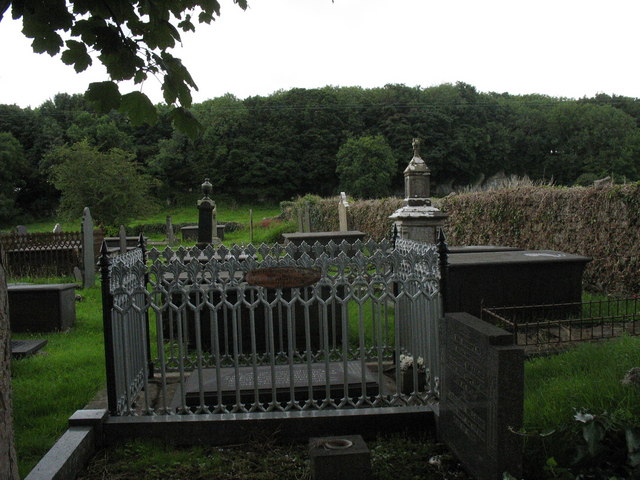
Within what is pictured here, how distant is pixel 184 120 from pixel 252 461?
2427 mm

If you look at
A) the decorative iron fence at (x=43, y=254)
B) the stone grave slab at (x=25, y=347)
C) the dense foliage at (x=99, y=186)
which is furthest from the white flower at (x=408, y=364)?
the dense foliage at (x=99, y=186)

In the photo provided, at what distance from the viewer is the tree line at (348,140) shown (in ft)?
198

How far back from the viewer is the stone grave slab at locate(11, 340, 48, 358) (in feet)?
22.8

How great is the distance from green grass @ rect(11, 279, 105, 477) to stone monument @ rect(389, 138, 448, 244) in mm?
5640

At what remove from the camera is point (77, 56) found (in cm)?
303

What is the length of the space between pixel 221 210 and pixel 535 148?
39047 mm

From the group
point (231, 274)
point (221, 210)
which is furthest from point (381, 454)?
point (221, 210)

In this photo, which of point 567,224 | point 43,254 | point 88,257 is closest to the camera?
point 567,224

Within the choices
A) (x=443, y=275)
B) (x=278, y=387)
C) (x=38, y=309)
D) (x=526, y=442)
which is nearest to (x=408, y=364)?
(x=443, y=275)

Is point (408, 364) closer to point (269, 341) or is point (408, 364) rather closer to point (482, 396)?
point (269, 341)

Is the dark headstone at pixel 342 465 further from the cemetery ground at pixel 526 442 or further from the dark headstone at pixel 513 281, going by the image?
the dark headstone at pixel 513 281

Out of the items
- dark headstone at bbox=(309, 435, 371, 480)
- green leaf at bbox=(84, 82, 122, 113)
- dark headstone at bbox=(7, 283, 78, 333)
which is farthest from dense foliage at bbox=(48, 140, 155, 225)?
dark headstone at bbox=(309, 435, 371, 480)

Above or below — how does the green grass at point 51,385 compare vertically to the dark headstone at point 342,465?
below

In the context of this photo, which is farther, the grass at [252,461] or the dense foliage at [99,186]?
the dense foliage at [99,186]
